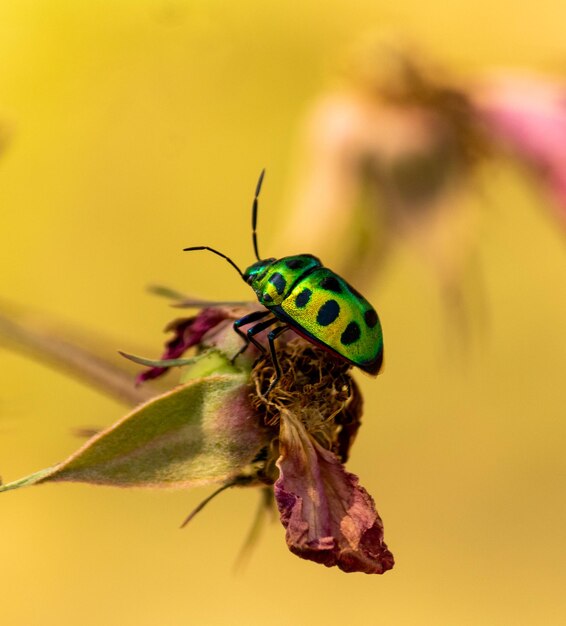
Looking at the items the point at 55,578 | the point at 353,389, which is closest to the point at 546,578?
the point at 55,578

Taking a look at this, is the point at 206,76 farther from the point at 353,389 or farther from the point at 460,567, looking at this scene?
the point at 353,389

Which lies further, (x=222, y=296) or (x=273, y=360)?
(x=222, y=296)

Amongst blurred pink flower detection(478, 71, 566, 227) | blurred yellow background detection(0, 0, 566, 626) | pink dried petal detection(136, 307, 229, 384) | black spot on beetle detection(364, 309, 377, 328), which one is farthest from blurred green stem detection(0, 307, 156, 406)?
blurred yellow background detection(0, 0, 566, 626)

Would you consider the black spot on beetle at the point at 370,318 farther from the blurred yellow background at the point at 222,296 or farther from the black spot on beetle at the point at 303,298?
the blurred yellow background at the point at 222,296

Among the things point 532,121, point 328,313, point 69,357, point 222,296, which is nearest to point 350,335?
point 328,313

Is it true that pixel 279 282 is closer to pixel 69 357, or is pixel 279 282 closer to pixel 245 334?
pixel 245 334
